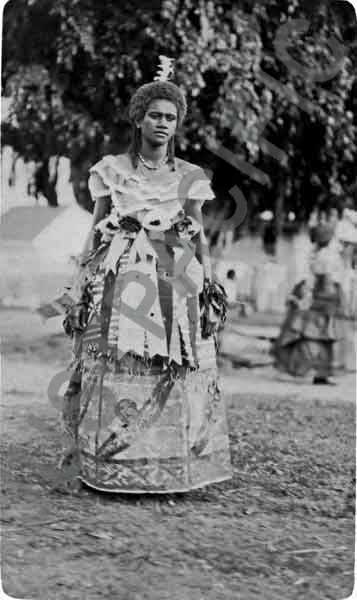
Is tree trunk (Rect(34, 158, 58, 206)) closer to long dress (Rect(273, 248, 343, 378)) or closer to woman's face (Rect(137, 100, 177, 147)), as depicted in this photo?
woman's face (Rect(137, 100, 177, 147))

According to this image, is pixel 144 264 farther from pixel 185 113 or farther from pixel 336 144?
pixel 336 144

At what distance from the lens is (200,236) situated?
10.1 feet

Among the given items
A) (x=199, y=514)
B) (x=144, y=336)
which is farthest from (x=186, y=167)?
(x=199, y=514)

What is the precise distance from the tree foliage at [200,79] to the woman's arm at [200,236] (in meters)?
0.22

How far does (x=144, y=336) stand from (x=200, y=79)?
1270mm

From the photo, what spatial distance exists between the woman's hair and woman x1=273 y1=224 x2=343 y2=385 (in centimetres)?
101

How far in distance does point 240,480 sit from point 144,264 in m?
1.19

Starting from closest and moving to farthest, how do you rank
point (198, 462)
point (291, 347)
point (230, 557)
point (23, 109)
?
point (230, 557) → point (198, 462) → point (23, 109) → point (291, 347)

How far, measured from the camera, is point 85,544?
292cm

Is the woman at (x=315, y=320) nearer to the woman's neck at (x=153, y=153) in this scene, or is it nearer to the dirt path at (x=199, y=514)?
the dirt path at (x=199, y=514)

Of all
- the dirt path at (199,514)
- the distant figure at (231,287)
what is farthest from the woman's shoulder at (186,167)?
the dirt path at (199,514)

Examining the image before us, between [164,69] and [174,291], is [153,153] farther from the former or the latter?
[174,291]

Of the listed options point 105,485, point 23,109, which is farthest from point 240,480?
point 23,109

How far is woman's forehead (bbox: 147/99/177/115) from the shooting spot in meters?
2.99
